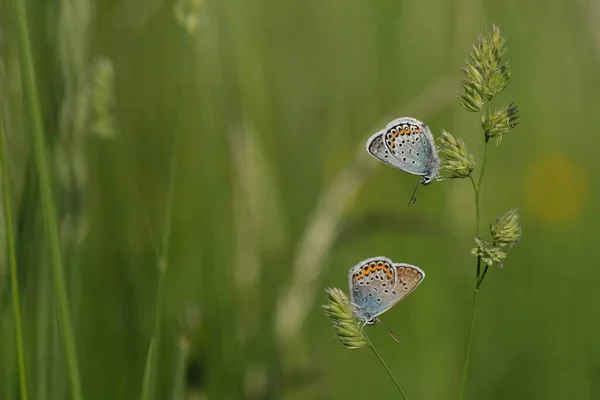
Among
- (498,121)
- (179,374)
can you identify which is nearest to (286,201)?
(179,374)

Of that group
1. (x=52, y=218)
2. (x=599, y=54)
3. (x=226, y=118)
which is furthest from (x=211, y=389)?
(x=599, y=54)

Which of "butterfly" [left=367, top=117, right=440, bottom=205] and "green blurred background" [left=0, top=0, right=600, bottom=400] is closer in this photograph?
"butterfly" [left=367, top=117, right=440, bottom=205]

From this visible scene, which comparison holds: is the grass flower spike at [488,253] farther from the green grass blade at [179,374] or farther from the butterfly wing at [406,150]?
the green grass blade at [179,374]

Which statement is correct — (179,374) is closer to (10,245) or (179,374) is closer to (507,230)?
(10,245)

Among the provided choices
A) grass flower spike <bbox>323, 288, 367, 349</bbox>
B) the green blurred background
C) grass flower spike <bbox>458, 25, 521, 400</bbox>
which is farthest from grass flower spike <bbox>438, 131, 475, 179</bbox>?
the green blurred background

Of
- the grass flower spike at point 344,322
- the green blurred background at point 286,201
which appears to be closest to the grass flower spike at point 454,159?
the grass flower spike at point 344,322

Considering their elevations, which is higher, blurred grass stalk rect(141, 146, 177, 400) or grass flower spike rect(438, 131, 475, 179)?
grass flower spike rect(438, 131, 475, 179)

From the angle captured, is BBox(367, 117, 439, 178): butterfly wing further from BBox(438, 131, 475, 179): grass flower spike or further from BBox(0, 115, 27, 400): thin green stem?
BBox(0, 115, 27, 400): thin green stem
